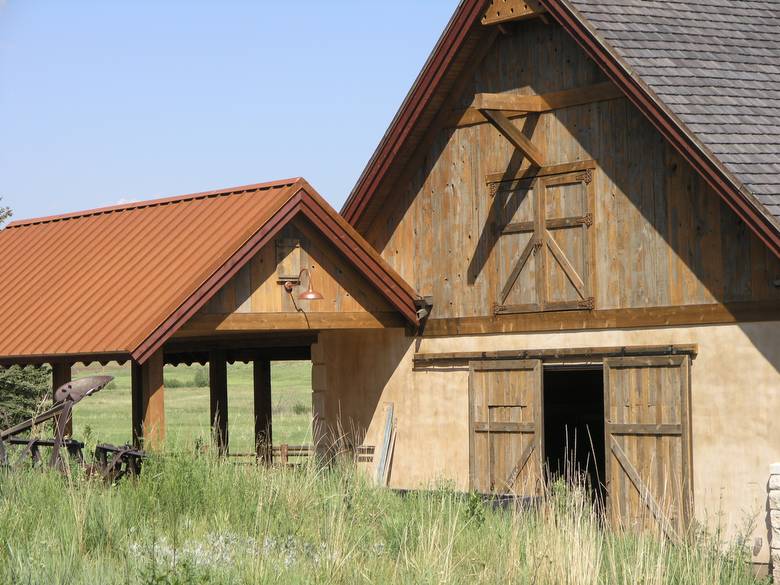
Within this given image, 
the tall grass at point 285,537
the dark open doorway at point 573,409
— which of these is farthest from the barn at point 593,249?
the dark open doorway at point 573,409

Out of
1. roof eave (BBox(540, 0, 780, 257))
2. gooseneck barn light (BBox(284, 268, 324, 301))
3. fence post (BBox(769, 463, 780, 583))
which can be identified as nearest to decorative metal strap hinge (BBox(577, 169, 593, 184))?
roof eave (BBox(540, 0, 780, 257))

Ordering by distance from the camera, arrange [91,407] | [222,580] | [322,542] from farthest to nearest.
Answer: [91,407] → [322,542] → [222,580]

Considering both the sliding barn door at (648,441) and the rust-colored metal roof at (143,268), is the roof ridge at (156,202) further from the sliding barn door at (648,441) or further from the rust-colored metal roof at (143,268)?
the sliding barn door at (648,441)

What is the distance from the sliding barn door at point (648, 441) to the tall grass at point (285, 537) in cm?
148

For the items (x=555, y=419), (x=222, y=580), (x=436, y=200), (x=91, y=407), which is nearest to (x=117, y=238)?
(x=436, y=200)

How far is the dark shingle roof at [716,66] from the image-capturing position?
539 inches

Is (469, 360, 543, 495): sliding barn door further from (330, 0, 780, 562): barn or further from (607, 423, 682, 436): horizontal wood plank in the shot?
(607, 423, 682, 436): horizontal wood plank

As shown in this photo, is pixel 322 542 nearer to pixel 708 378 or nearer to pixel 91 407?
pixel 708 378

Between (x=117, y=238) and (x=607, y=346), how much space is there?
6746 millimetres

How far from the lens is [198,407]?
47.4 metres

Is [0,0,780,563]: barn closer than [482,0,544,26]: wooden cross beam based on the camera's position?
Yes

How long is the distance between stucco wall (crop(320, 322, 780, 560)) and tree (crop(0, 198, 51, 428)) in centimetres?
1512

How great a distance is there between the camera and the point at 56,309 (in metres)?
16.4

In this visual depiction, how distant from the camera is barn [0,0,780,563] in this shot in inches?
553
